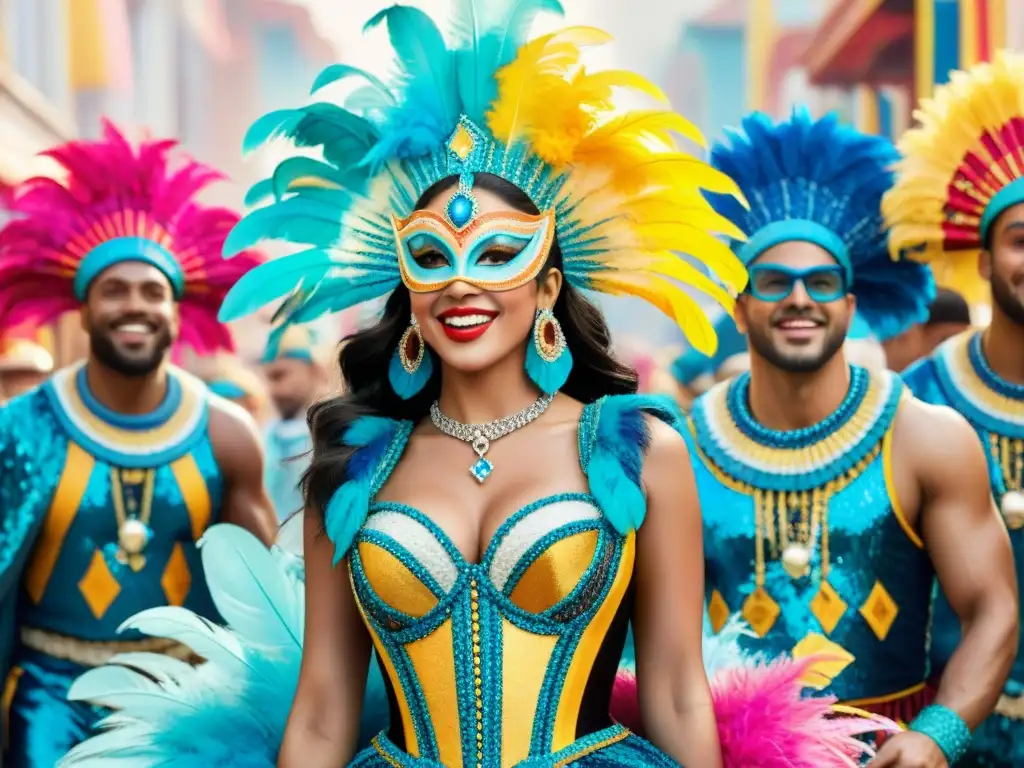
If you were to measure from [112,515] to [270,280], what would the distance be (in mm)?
2244

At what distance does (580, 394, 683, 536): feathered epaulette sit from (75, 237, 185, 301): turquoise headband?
2.71 m

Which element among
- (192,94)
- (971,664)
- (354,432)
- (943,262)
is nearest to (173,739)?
(354,432)

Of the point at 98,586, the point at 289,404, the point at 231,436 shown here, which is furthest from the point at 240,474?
the point at 289,404

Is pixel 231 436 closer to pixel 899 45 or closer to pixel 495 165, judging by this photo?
pixel 495 165

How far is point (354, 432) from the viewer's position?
11.2 ft

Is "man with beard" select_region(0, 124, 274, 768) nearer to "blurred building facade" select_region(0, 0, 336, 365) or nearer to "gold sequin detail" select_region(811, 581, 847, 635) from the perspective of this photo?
"blurred building facade" select_region(0, 0, 336, 365)

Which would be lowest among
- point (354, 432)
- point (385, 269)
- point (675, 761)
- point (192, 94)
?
point (675, 761)

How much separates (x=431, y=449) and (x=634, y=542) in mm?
485

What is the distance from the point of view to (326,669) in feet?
10.7

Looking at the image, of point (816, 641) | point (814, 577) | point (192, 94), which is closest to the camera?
point (816, 641)

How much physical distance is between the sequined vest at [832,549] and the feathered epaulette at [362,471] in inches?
54.4

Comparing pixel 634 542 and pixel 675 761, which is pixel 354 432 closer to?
pixel 634 542

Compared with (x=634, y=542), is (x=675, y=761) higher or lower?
lower

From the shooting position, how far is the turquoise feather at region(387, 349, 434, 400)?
Result: 11.2 ft
